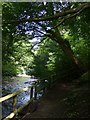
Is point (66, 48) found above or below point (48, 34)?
below

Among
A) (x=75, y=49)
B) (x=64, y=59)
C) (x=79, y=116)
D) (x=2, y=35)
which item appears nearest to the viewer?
(x=79, y=116)

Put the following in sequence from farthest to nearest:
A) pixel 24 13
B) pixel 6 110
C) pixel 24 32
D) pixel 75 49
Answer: pixel 75 49 → pixel 24 32 → pixel 24 13 → pixel 6 110

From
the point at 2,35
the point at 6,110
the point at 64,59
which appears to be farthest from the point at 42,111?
the point at 64,59

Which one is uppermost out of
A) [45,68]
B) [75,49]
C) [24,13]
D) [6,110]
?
[24,13]

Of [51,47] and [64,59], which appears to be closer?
[64,59]

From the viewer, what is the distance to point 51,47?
23453mm

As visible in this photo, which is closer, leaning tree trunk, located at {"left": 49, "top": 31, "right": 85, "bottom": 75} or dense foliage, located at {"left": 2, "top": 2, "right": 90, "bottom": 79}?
dense foliage, located at {"left": 2, "top": 2, "right": 90, "bottom": 79}

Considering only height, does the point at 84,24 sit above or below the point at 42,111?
above

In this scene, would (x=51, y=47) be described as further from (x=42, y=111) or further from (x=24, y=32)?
(x=42, y=111)

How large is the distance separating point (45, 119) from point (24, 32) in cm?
1055

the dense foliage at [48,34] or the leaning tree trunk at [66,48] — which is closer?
the dense foliage at [48,34]

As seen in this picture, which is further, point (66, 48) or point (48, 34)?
point (48, 34)

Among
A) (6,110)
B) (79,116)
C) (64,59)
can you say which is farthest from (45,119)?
(64,59)

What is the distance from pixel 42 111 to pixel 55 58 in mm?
12694
